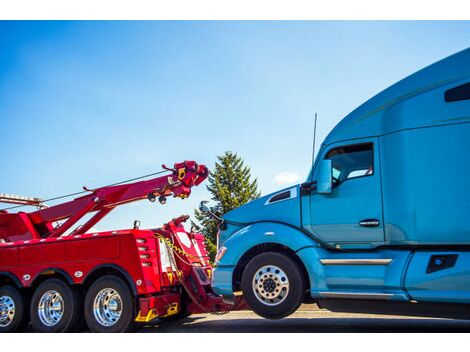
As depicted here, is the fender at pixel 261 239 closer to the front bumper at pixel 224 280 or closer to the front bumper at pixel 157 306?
the front bumper at pixel 224 280

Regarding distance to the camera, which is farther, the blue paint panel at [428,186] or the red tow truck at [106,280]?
the red tow truck at [106,280]

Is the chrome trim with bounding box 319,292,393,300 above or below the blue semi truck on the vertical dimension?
below

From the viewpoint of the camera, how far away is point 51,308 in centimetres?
775

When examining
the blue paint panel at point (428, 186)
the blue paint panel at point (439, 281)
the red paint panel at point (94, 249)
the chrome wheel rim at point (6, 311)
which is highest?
the blue paint panel at point (428, 186)

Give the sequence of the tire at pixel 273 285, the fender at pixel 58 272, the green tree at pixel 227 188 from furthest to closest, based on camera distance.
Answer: the green tree at pixel 227 188, the fender at pixel 58 272, the tire at pixel 273 285

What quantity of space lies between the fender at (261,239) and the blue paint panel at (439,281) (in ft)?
4.02

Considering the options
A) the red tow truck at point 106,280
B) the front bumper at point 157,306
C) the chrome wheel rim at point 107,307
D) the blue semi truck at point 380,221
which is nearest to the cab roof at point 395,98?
the blue semi truck at point 380,221

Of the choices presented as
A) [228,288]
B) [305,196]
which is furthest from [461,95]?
[228,288]

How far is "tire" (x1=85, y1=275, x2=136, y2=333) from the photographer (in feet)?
23.2

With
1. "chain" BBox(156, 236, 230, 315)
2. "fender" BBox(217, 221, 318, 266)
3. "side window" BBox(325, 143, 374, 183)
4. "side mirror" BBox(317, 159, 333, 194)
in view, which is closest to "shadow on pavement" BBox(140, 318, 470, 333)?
"chain" BBox(156, 236, 230, 315)

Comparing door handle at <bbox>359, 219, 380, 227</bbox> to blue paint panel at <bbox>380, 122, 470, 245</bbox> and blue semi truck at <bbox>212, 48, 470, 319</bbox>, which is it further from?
blue paint panel at <bbox>380, 122, 470, 245</bbox>

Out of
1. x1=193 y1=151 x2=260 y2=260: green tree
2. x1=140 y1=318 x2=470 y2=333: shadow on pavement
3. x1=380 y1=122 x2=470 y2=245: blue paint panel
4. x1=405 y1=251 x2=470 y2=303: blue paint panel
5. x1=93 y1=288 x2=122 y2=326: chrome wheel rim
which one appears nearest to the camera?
x1=405 y1=251 x2=470 y2=303: blue paint panel

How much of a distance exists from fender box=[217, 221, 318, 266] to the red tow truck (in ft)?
3.28

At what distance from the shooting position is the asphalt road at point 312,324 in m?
6.91
